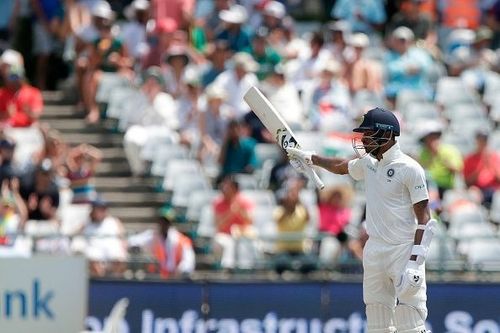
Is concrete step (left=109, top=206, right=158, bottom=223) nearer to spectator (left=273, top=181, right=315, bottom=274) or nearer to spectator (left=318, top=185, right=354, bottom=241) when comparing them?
spectator (left=273, top=181, right=315, bottom=274)

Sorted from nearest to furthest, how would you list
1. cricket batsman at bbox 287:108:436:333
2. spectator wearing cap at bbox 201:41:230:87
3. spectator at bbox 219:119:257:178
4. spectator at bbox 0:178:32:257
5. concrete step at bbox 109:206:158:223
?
cricket batsman at bbox 287:108:436:333
spectator at bbox 0:178:32:257
spectator at bbox 219:119:257:178
concrete step at bbox 109:206:158:223
spectator wearing cap at bbox 201:41:230:87

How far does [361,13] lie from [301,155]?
9.07 meters

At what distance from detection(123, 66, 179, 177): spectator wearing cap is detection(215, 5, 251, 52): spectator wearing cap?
129cm

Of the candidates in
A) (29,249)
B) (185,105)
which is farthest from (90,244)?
(185,105)

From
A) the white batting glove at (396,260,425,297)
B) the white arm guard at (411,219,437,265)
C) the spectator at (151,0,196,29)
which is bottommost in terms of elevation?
the white batting glove at (396,260,425,297)

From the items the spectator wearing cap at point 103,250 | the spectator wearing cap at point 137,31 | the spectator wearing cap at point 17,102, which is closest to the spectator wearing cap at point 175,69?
the spectator wearing cap at point 137,31

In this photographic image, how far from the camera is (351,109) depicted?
17734 millimetres

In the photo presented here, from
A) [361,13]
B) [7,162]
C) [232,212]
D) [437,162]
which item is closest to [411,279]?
[232,212]

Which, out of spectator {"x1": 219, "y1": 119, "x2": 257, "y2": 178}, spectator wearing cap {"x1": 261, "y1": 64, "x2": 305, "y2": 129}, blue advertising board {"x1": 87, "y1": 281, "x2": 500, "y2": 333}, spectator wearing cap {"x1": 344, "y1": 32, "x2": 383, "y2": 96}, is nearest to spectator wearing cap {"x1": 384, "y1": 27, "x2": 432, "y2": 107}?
spectator wearing cap {"x1": 344, "y1": 32, "x2": 383, "y2": 96}

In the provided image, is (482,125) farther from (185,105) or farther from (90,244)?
(90,244)

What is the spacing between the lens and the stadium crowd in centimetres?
1531

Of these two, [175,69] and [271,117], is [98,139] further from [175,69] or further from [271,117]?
[271,117]

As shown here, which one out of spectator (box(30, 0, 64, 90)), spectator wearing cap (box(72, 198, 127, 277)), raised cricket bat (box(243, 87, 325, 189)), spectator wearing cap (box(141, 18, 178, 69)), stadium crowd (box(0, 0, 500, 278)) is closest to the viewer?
raised cricket bat (box(243, 87, 325, 189))

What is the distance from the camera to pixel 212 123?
1722cm
